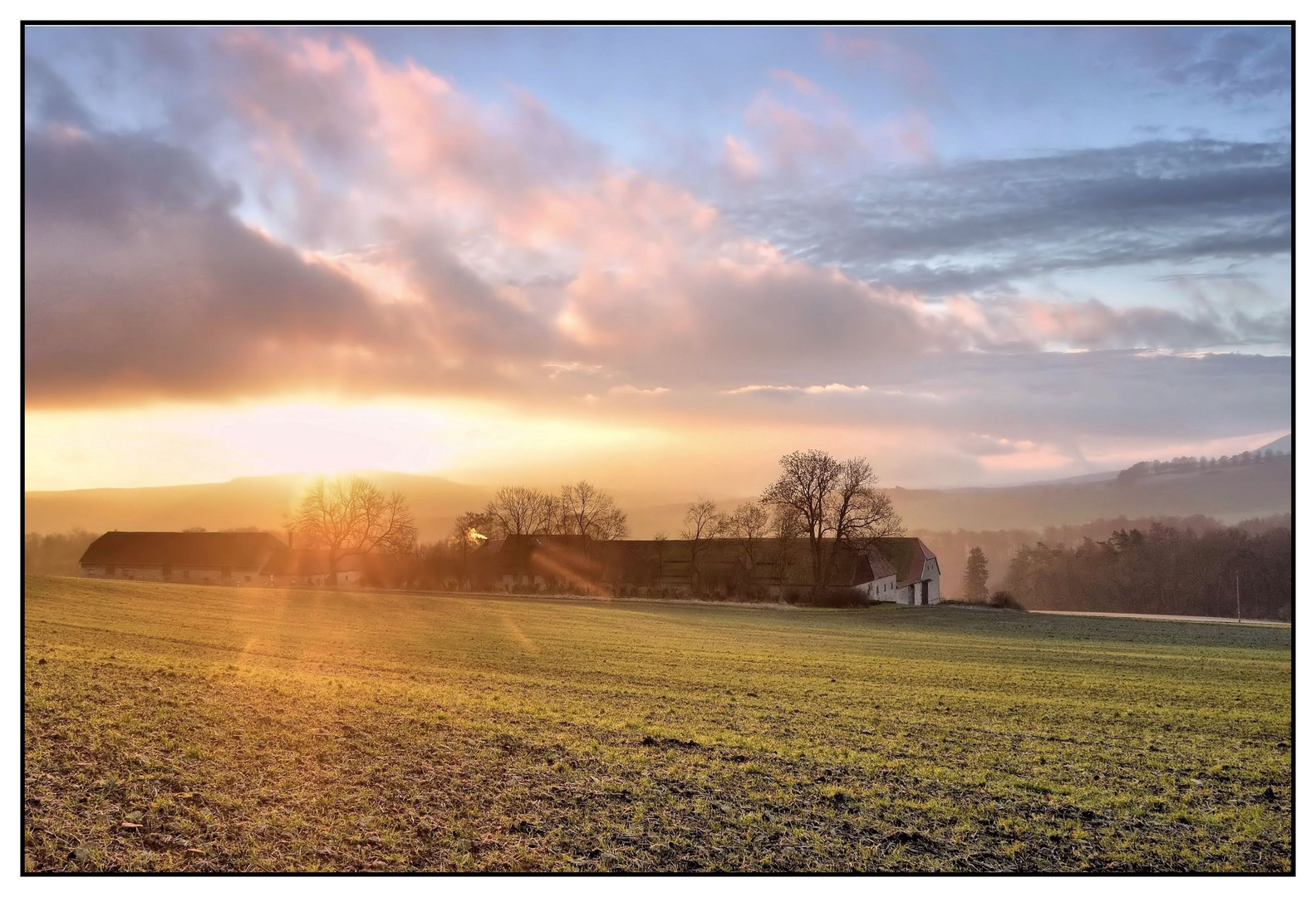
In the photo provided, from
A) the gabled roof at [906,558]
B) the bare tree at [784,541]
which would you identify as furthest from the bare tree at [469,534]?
the gabled roof at [906,558]

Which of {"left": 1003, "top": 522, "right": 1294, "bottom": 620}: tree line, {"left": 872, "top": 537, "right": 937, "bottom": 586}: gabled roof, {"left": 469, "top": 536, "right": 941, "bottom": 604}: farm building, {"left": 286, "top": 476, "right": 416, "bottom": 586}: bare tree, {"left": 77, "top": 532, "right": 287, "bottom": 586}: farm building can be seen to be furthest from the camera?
{"left": 872, "top": 537, "right": 937, "bottom": 586}: gabled roof

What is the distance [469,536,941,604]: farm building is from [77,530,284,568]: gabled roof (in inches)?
923

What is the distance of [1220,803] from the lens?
11578 mm

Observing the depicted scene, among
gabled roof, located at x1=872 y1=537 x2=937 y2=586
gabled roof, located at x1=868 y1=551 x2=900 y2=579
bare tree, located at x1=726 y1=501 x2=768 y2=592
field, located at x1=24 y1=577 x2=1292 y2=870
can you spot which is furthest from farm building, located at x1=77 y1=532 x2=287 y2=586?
gabled roof, located at x1=872 y1=537 x2=937 y2=586

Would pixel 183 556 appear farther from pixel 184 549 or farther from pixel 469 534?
pixel 469 534

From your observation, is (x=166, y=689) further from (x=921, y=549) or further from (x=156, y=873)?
(x=921, y=549)

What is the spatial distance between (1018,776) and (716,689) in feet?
30.8

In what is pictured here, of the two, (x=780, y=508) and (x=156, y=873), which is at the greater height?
(x=780, y=508)

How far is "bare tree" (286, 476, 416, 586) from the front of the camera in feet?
241

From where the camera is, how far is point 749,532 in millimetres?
81750

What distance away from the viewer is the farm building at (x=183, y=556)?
55.1 metres

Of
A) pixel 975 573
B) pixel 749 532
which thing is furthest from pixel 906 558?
pixel 975 573

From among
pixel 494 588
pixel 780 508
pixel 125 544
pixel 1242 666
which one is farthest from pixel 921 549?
pixel 125 544

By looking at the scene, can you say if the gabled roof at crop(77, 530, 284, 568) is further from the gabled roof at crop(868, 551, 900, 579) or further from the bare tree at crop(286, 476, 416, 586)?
the gabled roof at crop(868, 551, 900, 579)
